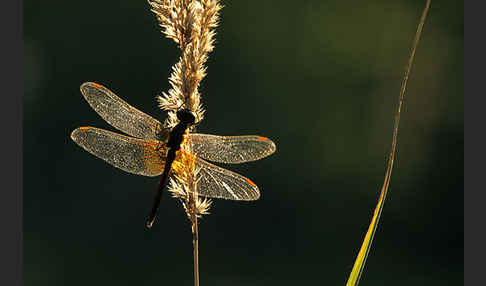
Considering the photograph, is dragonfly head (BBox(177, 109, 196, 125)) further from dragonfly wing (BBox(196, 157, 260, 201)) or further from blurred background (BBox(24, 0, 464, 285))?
blurred background (BBox(24, 0, 464, 285))

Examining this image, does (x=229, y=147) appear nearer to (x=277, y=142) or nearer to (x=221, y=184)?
(x=221, y=184)

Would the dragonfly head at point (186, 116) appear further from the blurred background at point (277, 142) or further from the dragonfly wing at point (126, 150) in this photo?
the blurred background at point (277, 142)

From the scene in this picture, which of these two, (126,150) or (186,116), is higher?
(186,116)

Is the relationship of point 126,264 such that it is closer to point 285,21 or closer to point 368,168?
point 368,168

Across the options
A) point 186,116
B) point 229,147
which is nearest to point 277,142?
point 229,147

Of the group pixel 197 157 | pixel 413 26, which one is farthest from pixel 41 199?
pixel 413 26

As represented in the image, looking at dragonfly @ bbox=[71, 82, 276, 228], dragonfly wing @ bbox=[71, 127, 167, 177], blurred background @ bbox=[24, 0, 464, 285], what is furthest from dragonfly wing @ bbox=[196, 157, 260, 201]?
blurred background @ bbox=[24, 0, 464, 285]
